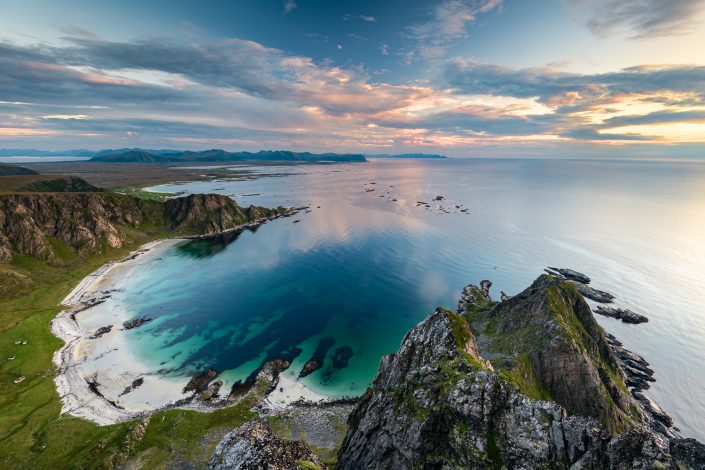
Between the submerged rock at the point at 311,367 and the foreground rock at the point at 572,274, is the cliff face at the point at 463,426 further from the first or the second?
the foreground rock at the point at 572,274

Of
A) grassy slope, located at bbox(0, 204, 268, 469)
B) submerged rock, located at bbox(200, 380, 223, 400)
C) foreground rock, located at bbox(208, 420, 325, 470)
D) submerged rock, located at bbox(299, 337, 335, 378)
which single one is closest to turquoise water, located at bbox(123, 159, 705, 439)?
submerged rock, located at bbox(299, 337, 335, 378)

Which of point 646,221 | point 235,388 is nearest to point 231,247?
point 235,388

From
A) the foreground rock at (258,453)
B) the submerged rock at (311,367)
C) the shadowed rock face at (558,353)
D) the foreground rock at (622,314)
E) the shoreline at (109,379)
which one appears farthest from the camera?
the foreground rock at (622,314)

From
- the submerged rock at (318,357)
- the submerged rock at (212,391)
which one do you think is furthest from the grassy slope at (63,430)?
the submerged rock at (318,357)

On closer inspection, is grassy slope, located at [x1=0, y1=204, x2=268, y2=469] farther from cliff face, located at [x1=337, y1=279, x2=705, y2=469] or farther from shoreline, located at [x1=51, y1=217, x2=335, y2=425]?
cliff face, located at [x1=337, y1=279, x2=705, y2=469]

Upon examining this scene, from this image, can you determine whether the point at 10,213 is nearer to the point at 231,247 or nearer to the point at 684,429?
the point at 231,247

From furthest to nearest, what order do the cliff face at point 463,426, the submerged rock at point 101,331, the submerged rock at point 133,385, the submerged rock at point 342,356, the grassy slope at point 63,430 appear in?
the submerged rock at point 101,331, the submerged rock at point 342,356, the submerged rock at point 133,385, the grassy slope at point 63,430, the cliff face at point 463,426

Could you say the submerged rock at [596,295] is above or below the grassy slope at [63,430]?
above
